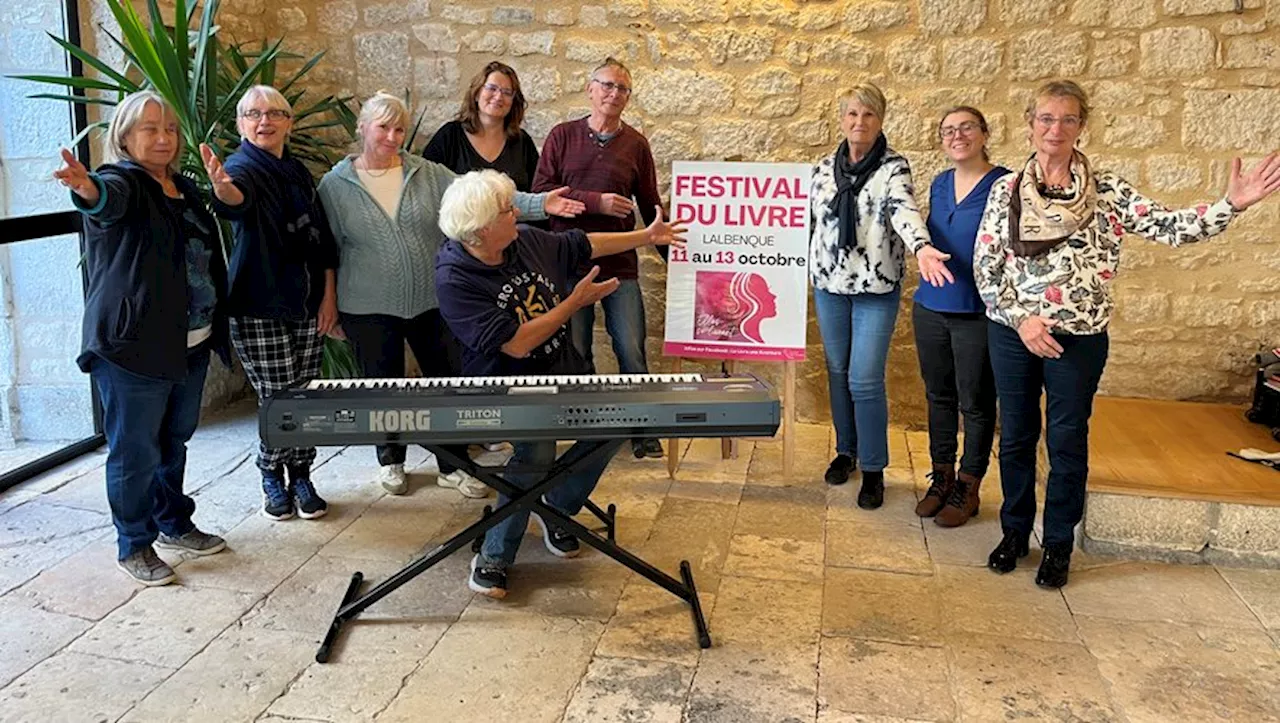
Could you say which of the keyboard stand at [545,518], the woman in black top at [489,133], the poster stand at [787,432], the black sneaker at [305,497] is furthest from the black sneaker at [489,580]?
the woman in black top at [489,133]

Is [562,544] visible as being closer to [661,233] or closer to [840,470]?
[661,233]

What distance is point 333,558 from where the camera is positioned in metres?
3.29

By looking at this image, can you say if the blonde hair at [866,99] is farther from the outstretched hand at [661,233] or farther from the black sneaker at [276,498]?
the black sneaker at [276,498]

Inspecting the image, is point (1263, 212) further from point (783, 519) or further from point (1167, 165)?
point (783, 519)

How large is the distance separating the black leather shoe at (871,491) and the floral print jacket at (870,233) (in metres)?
0.67

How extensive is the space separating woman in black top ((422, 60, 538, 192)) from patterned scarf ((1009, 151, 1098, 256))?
6.18 ft

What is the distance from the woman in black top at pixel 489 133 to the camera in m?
3.87

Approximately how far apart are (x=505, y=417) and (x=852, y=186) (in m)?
1.67

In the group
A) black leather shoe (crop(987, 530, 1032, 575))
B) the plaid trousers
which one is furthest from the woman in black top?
black leather shoe (crop(987, 530, 1032, 575))

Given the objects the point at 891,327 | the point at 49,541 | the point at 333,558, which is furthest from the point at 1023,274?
the point at 49,541

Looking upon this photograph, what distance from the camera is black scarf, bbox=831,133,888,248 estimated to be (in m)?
3.59

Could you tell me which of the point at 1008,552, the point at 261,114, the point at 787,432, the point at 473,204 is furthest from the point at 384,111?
the point at 1008,552

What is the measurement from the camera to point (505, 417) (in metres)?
2.52

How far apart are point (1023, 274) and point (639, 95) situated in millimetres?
2222
